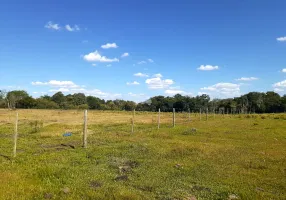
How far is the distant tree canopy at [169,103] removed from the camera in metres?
108

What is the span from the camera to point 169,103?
455ft

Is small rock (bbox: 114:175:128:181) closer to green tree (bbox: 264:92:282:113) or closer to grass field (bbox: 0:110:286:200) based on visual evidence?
grass field (bbox: 0:110:286:200)

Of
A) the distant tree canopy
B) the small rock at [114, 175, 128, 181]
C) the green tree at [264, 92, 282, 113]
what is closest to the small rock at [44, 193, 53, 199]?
the small rock at [114, 175, 128, 181]

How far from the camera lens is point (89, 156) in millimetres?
12266

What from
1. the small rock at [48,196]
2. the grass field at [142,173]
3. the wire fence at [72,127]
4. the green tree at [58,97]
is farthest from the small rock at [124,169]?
the green tree at [58,97]

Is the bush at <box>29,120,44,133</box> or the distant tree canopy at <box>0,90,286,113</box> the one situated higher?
the distant tree canopy at <box>0,90,286,113</box>

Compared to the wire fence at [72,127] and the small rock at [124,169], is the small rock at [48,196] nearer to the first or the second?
the small rock at [124,169]

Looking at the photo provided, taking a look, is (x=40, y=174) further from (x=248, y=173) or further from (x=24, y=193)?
(x=248, y=173)

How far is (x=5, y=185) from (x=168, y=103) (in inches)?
5231

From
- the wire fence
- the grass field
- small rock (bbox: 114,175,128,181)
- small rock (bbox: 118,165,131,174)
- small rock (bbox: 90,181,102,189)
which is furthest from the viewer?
the wire fence

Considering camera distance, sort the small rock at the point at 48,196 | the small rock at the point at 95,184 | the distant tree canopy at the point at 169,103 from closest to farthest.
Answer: the small rock at the point at 48,196 < the small rock at the point at 95,184 < the distant tree canopy at the point at 169,103

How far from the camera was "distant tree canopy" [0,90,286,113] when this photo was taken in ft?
354

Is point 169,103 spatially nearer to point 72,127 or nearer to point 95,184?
point 72,127

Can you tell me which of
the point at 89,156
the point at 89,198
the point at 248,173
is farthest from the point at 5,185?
the point at 248,173
